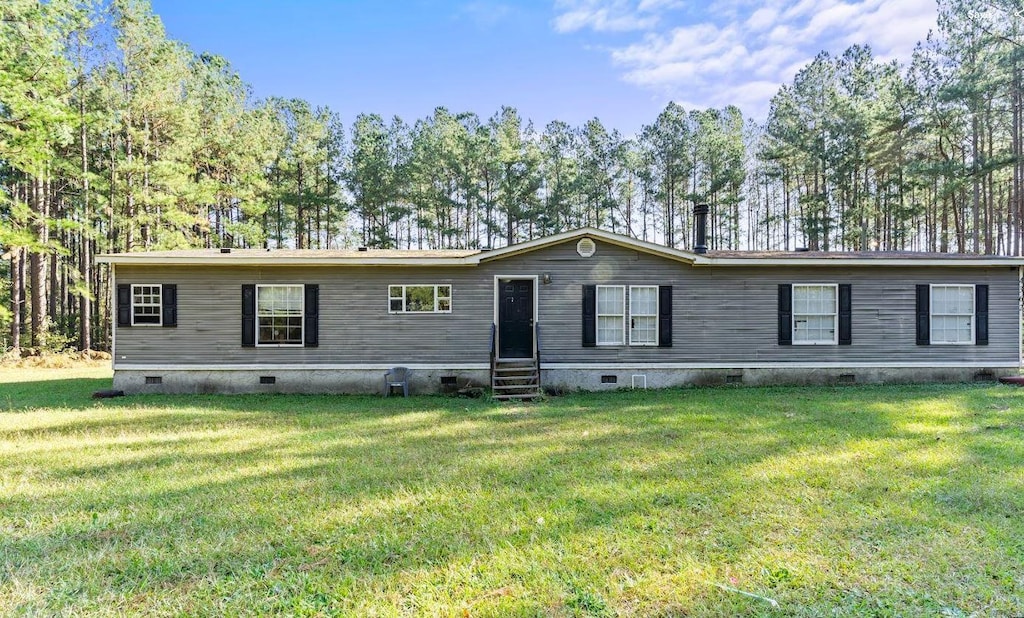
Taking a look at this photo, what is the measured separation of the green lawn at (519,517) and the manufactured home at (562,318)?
10.8ft

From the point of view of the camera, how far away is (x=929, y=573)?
9.68 feet

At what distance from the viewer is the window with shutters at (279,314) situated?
10797 millimetres

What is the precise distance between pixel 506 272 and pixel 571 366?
2.75 m

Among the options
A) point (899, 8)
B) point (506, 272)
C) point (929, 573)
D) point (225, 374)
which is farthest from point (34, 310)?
point (899, 8)

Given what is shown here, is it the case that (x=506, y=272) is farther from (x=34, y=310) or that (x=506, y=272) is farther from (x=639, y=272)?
(x=34, y=310)

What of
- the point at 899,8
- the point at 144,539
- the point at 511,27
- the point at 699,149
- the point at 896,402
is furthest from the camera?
the point at 699,149

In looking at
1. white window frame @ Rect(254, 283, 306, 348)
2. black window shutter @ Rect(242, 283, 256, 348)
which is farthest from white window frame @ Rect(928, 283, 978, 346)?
black window shutter @ Rect(242, 283, 256, 348)

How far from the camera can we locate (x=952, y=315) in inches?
442

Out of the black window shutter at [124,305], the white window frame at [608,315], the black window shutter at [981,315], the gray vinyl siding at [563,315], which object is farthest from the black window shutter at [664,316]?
the black window shutter at [124,305]

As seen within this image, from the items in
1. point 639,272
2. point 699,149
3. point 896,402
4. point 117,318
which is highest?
point 699,149

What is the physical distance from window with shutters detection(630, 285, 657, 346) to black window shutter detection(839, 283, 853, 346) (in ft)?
15.0

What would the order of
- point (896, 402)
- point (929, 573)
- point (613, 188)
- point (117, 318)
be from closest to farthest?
point (929, 573) < point (896, 402) < point (117, 318) < point (613, 188)

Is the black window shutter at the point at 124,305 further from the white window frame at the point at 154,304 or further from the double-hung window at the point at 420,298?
the double-hung window at the point at 420,298

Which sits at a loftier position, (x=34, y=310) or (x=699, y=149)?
(x=699, y=149)
